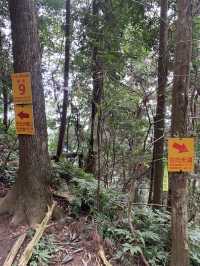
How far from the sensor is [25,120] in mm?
4473

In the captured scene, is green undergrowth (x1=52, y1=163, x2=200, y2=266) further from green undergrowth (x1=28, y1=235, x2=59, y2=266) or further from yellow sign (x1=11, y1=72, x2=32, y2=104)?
yellow sign (x1=11, y1=72, x2=32, y2=104)

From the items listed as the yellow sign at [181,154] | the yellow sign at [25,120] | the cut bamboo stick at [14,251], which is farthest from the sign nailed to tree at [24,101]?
the yellow sign at [181,154]

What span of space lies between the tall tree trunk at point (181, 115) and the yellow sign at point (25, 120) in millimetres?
1951

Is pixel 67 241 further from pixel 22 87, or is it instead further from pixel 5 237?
pixel 22 87

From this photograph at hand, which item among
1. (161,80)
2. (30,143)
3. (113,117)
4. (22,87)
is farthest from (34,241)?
(161,80)

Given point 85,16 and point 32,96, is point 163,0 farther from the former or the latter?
point 32,96

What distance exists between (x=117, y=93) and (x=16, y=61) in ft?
6.70

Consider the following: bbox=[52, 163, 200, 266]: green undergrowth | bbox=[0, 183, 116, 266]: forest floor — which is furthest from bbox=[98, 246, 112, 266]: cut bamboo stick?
bbox=[52, 163, 200, 266]: green undergrowth

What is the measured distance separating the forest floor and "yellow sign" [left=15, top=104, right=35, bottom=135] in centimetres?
125

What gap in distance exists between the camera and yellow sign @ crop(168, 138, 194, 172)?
11.8ft

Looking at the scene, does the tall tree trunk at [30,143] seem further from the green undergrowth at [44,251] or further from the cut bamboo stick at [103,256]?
the cut bamboo stick at [103,256]

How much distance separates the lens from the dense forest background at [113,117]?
381cm

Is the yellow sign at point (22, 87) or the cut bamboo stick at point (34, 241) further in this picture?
the yellow sign at point (22, 87)

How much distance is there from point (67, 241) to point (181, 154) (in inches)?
74.1
